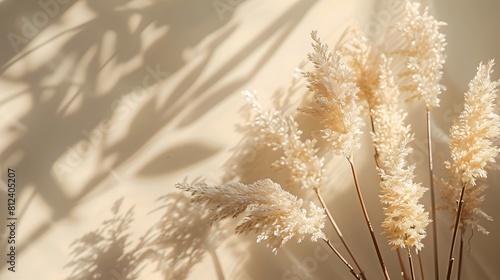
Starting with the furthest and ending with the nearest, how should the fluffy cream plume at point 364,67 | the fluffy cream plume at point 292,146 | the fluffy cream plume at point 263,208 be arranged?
the fluffy cream plume at point 364,67 → the fluffy cream plume at point 292,146 → the fluffy cream plume at point 263,208

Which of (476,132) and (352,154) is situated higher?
(352,154)

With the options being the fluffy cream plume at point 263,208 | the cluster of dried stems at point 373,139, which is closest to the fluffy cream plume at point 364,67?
the cluster of dried stems at point 373,139

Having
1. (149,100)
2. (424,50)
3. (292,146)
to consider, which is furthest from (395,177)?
(149,100)

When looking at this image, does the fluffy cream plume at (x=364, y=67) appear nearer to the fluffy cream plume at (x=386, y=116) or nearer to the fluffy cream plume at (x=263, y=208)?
the fluffy cream plume at (x=386, y=116)

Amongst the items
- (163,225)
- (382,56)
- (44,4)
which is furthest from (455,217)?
(44,4)

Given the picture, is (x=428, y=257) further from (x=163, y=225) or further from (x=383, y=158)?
(x=163, y=225)

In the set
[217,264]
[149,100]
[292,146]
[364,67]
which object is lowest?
[217,264]

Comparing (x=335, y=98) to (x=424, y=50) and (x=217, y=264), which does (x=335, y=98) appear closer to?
(x=424, y=50)
